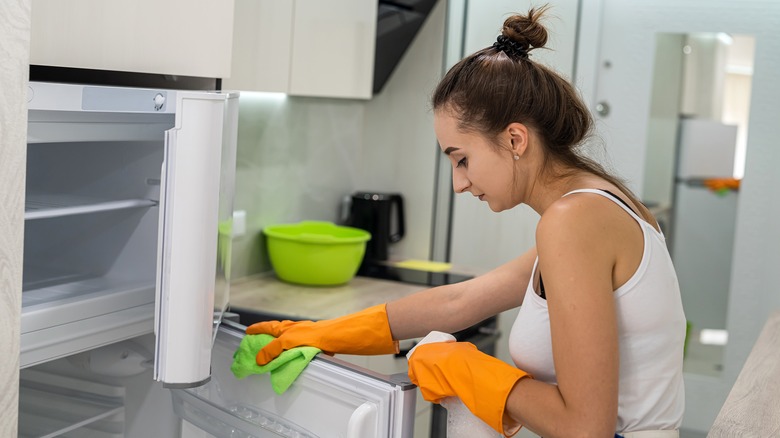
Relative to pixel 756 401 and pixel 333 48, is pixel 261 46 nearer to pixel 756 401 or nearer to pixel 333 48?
pixel 333 48

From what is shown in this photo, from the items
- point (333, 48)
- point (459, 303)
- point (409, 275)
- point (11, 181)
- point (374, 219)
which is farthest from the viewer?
point (374, 219)

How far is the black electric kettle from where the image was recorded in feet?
9.89

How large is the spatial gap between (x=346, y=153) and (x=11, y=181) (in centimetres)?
201

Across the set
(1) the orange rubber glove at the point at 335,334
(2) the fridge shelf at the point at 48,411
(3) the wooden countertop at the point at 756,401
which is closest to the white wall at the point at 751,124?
(3) the wooden countertop at the point at 756,401

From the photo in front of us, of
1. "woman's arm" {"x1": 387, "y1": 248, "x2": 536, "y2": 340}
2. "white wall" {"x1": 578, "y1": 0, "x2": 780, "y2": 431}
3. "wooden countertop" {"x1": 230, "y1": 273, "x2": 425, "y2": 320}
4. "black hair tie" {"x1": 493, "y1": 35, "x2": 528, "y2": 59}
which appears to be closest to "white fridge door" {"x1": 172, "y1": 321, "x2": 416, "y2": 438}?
"woman's arm" {"x1": 387, "y1": 248, "x2": 536, "y2": 340}

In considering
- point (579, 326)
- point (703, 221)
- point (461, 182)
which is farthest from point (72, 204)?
point (703, 221)

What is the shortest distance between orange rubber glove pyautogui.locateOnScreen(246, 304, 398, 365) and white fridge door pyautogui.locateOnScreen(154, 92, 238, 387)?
0.49ft

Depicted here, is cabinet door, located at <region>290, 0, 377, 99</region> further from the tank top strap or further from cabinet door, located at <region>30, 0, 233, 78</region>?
the tank top strap

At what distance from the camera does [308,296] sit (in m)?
2.54

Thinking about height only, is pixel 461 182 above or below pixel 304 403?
above

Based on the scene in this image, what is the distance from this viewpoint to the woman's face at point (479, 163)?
134 cm

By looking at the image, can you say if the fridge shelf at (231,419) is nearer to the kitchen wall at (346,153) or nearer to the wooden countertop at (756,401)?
the wooden countertop at (756,401)

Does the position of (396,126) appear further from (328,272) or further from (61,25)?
(61,25)

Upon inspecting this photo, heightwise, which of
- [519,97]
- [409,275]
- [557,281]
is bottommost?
[409,275]
